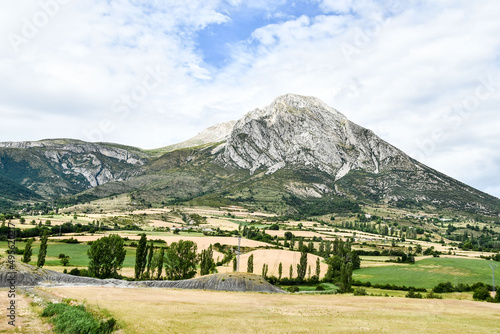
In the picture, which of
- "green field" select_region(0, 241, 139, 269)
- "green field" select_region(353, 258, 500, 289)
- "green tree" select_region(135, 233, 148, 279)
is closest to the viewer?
"green tree" select_region(135, 233, 148, 279)

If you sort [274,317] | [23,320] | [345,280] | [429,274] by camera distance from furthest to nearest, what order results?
[429,274], [345,280], [274,317], [23,320]

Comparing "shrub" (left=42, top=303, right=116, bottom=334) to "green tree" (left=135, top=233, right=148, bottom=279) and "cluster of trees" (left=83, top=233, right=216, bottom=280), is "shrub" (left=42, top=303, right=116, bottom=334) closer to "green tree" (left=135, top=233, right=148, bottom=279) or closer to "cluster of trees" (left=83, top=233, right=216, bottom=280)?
"cluster of trees" (left=83, top=233, right=216, bottom=280)

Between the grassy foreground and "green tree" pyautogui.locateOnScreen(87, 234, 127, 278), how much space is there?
31445 millimetres

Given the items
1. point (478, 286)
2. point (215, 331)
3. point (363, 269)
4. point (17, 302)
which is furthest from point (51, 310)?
point (363, 269)

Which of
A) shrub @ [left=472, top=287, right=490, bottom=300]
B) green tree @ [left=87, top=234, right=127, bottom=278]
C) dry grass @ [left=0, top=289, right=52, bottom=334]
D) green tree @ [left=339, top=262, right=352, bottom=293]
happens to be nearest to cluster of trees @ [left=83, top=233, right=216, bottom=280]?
green tree @ [left=87, top=234, right=127, bottom=278]

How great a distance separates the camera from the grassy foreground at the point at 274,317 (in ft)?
113

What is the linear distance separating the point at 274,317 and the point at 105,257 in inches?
2265

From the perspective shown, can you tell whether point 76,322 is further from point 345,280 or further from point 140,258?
point 345,280

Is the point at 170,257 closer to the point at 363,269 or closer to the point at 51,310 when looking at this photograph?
the point at 51,310

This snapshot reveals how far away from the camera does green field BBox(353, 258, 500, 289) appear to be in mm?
97812

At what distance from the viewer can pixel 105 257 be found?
81.6 m

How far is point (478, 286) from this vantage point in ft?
283

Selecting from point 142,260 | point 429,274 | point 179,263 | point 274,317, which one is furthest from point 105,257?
point 429,274

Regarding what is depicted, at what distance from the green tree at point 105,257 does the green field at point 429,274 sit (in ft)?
242
